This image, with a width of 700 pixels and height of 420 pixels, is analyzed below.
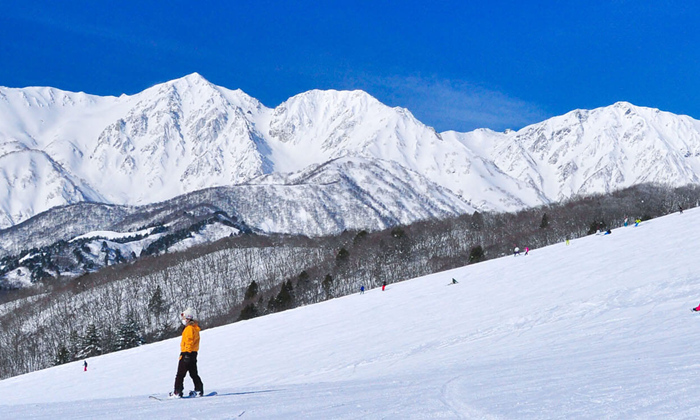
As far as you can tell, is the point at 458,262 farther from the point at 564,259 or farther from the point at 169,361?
the point at 169,361

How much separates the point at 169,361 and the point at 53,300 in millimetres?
135928

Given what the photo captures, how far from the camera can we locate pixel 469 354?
845 inches

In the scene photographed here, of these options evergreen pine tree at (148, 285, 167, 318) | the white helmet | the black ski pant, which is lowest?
the black ski pant

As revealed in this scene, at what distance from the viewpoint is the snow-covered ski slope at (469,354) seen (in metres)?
10.0

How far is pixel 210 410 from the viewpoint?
10742mm

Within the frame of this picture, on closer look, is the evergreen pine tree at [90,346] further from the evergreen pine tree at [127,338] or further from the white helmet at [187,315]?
the white helmet at [187,315]

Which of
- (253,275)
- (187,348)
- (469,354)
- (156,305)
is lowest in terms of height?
(469,354)

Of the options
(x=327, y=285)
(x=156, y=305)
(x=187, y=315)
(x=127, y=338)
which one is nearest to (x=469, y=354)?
(x=187, y=315)

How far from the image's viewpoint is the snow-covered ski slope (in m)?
10.0

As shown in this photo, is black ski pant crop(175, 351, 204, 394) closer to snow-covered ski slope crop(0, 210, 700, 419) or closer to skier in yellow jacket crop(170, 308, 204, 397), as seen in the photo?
skier in yellow jacket crop(170, 308, 204, 397)

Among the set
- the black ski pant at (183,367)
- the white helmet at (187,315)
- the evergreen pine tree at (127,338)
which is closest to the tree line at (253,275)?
the evergreen pine tree at (127,338)

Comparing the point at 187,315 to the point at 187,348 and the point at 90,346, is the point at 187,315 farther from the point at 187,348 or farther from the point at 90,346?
the point at 90,346

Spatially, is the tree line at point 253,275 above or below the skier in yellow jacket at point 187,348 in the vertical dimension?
above

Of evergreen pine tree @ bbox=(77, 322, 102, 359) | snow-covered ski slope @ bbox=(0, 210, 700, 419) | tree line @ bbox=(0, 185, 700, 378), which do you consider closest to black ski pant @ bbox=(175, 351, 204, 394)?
snow-covered ski slope @ bbox=(0, 210, 700, 419)
